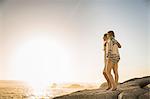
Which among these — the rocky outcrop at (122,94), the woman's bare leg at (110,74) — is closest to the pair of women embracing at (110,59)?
the woman's bare leg at (110,74)

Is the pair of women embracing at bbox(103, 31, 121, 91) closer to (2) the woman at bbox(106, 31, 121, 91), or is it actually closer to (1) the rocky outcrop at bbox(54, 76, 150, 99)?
(2) the woman at bbox(106, 31, 121, 91)

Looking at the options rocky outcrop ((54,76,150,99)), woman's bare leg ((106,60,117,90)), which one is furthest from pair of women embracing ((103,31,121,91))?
rocky outcrop ((54,76,150,99))

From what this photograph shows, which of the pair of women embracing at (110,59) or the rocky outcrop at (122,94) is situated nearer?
the rocky outcrop at (122,94)

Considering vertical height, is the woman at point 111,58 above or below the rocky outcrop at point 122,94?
above

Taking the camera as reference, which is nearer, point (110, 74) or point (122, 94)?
point (122, 94)

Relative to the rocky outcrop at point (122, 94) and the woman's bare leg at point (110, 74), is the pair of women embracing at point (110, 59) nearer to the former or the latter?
the woman's bare leg at point (110, 74)

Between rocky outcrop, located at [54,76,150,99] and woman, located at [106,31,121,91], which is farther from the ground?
woman, located at [106,31,121,91]

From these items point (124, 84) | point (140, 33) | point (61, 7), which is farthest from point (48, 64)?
point (140, 33)

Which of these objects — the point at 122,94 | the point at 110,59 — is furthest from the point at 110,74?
the point at 122,94

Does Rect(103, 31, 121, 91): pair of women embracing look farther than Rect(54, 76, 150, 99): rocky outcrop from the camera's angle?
Yes

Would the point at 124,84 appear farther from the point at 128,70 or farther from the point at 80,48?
the point at 80,48

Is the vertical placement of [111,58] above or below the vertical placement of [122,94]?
above

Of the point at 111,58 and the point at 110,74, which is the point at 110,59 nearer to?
the point at 111,58

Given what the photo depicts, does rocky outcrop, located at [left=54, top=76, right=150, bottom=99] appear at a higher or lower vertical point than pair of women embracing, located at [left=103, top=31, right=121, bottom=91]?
lower
